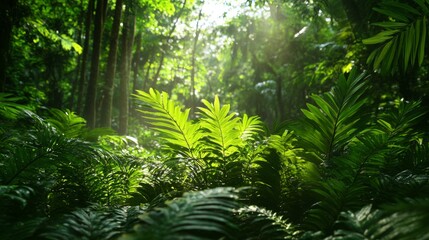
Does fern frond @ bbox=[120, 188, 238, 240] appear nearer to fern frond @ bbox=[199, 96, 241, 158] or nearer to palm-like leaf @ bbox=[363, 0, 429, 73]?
fern frond @ bbox=[199, 96, 241, 158]

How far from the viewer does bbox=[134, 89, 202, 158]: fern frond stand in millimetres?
2408

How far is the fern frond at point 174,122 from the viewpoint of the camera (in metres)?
2.41

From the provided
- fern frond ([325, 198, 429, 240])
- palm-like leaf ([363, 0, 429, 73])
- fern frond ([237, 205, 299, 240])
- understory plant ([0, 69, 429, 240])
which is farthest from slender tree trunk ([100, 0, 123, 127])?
fern frond ([325, 198, 429, 240])

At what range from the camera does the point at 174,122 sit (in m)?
2.48

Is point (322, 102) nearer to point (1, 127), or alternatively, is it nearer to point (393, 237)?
point (393, 237)

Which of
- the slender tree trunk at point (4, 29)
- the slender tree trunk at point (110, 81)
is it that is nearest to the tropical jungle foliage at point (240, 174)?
the slender tree trunk at point (4, 29)

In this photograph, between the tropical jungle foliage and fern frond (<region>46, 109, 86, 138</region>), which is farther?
fern frond (<region>46, 109, 86, 138</region>)

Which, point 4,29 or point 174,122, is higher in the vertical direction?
point 4,29

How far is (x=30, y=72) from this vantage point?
43.4 ft

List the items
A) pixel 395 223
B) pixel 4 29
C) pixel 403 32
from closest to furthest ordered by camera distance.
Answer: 1. pixel 395 223
2. pixel 403 32
3. pixel 4 29

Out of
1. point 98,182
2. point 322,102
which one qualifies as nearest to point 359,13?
point 322,102

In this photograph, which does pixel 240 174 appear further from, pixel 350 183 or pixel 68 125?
pixel 68 125

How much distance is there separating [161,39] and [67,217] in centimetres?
1626

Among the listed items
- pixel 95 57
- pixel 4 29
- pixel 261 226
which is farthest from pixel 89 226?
pixel 95 57
